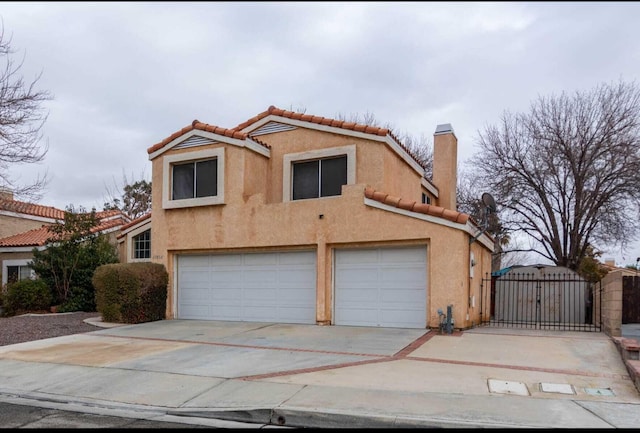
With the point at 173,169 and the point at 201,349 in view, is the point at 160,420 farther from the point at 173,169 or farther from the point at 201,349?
the point at 173,169

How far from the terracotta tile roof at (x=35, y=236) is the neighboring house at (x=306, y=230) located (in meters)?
5.75

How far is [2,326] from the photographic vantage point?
14320 millimetres

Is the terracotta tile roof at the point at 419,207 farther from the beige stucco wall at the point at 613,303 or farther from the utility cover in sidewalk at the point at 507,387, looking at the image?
the utility cover in sidewalk at the point at 507,387

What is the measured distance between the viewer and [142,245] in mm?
20469

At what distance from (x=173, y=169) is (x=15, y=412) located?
10872 mm

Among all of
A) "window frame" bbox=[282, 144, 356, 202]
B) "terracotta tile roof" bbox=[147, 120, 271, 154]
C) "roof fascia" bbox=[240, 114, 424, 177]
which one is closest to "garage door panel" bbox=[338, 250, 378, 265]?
"window frame" bbox=[282, 144, 356, 202]

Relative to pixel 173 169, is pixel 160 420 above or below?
below

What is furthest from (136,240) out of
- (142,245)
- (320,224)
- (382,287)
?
(382,287)

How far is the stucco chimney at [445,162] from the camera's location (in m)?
18.3

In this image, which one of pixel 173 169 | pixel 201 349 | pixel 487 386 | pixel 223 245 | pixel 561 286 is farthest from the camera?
pixel 561 286

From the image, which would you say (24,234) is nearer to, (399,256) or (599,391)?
(399,256)

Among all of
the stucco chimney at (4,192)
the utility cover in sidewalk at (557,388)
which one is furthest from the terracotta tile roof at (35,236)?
the utility cover in sidewalk at (557,388)

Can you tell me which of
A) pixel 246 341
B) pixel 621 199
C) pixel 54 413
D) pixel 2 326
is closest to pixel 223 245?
pixel 246 341

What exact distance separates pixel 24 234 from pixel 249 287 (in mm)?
14896
